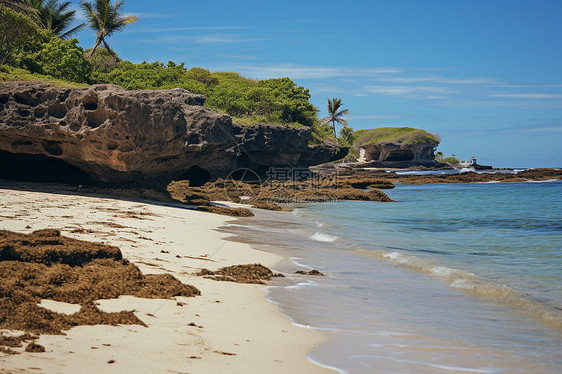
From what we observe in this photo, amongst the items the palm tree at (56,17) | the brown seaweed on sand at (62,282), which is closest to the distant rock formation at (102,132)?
the brown seaweed on sand at (62,282)

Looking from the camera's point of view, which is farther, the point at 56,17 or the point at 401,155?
the point at 401,155

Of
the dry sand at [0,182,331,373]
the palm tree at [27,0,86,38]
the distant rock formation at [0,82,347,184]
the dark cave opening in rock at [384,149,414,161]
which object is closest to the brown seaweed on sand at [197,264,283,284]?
the dry sand at [0,182,331,373]

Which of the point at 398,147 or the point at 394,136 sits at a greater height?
the point at 394,136

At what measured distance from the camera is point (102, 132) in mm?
12578

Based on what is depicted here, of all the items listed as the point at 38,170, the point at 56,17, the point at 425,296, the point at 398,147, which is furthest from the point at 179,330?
the point at 398,147

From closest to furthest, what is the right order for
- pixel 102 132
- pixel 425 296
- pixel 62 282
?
1. pixel 62 282
2. pixel 425 296
3. pixel 102 132

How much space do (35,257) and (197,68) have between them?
154 feet

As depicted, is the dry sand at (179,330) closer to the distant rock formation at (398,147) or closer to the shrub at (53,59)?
the shrub at (53,59)

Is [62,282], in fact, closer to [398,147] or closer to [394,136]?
[398,147]

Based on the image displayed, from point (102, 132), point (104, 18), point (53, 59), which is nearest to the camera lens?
point (102, 132)

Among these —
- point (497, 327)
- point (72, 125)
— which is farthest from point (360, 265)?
point (72, 125)

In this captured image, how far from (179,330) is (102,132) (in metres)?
9.86

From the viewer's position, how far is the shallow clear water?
3951mm

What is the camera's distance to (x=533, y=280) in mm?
7602
